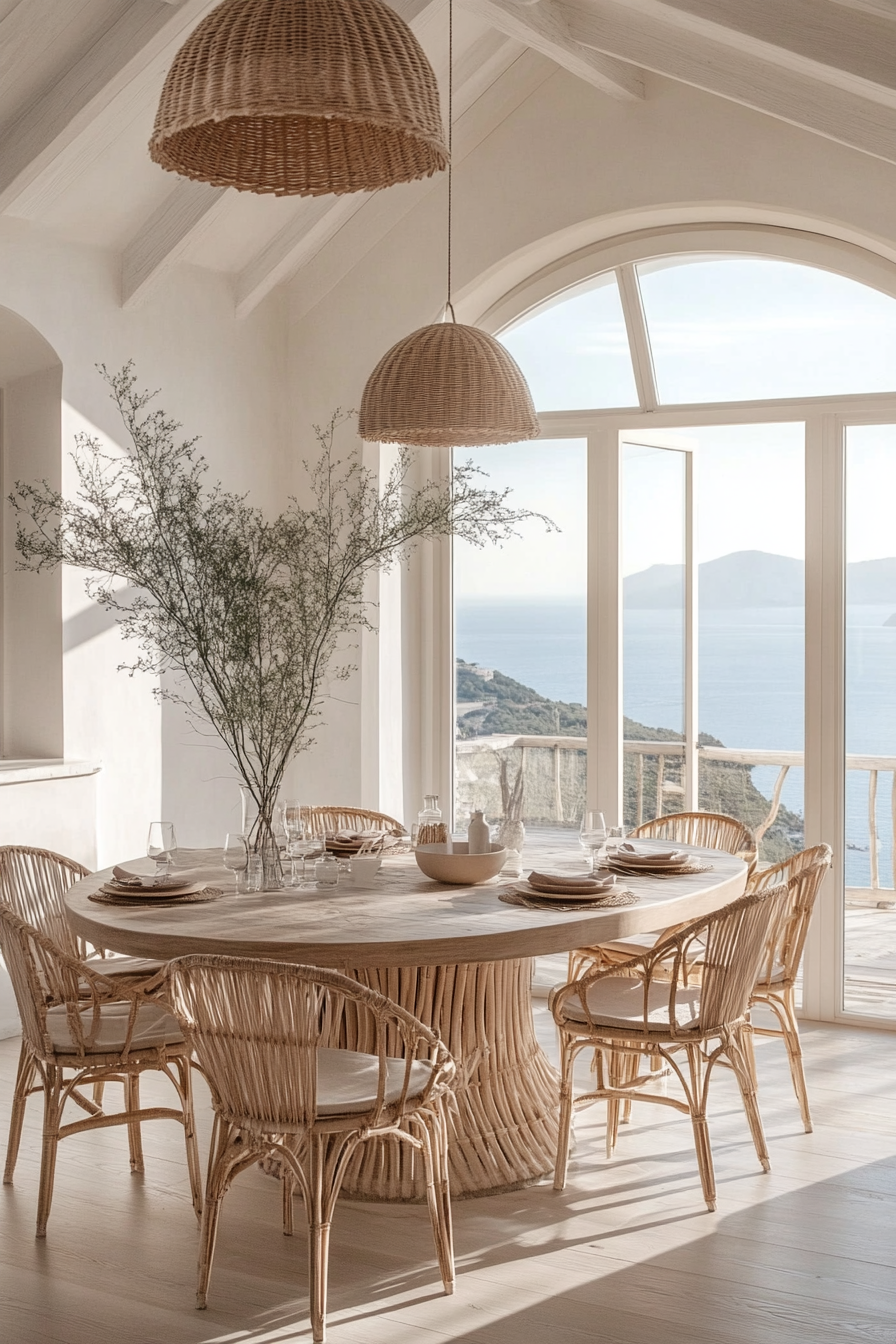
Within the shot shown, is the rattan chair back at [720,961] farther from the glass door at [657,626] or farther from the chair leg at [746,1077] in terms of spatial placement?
the glass door at [657,626]

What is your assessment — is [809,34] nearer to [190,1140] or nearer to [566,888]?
[566,888]

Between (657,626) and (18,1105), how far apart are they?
314 cm

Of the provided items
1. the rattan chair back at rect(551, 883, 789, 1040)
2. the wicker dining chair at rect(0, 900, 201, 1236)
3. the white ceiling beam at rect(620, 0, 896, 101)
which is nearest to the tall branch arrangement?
the wicker dining chair at rect(0, 900, 201, 1236)

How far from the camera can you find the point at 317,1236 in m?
2.69

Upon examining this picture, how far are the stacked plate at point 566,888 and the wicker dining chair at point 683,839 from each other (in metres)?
0.92

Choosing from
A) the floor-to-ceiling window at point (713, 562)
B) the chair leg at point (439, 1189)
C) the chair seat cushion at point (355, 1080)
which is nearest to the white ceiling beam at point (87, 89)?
the floor-to-ceiling window at point (713, 562)

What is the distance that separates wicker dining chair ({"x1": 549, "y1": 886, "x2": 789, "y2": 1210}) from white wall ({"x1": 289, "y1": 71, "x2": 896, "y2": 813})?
97.4 inches

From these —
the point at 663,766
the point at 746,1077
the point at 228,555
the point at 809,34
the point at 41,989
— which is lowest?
the point at 746,1077

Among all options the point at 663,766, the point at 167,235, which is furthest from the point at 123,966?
the point at 167,235

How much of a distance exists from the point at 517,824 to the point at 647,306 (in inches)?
105

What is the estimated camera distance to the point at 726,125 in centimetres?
506

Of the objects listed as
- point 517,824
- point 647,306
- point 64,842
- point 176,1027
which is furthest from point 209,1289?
point 647,306

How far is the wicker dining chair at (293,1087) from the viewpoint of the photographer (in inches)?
104

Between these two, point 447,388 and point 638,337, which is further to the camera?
point 638,337
